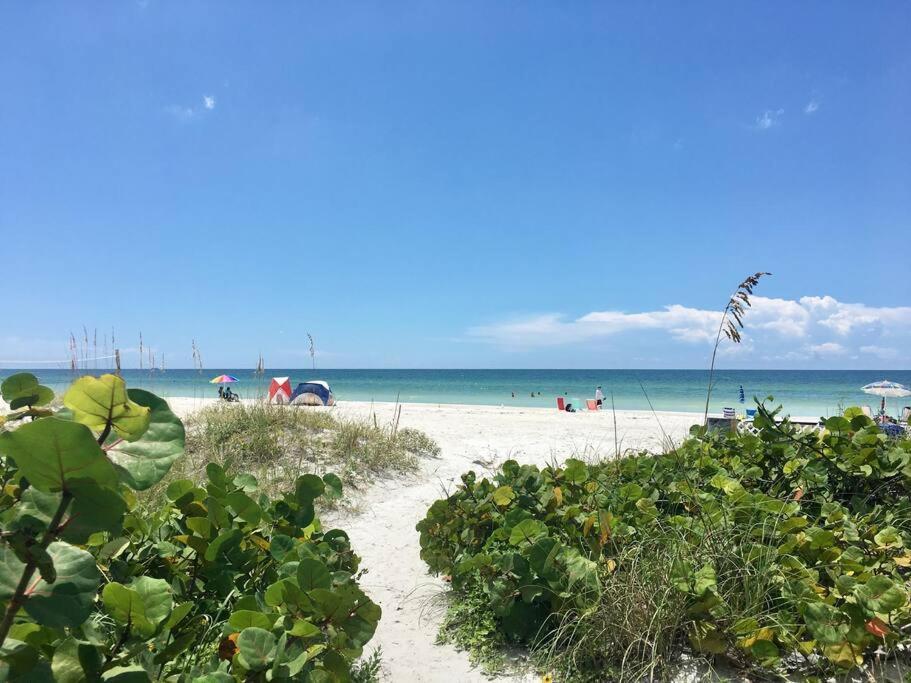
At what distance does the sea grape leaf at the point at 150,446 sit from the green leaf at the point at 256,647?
601mm

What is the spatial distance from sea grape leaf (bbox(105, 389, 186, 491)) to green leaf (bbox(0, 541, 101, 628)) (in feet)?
0.36

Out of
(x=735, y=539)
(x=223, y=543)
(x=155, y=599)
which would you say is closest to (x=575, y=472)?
(x=735, y=539)

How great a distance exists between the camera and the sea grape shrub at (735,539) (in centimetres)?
214

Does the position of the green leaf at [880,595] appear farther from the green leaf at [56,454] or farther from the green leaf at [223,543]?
the green leaf at [56,454]

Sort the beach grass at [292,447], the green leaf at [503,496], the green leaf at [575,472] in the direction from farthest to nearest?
the beach grass at [292,447] → the green leaf at [575,472] → the green leaf at [503,496]

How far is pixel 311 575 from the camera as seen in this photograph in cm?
133

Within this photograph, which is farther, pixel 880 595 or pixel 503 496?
pixel 503 496

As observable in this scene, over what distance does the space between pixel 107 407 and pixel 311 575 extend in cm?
81

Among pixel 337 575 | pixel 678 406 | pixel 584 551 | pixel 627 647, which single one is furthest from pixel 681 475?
pixel 678 406

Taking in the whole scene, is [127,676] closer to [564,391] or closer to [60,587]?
[60,587]

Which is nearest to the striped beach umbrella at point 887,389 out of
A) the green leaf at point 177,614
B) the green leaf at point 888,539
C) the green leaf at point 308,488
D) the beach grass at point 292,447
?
the beach grass at point 292,447

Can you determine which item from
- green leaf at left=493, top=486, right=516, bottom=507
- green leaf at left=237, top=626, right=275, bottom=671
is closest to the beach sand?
green leaf at left=493, top=486, right=516, bottom=507

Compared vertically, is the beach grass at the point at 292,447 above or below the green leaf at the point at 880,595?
below

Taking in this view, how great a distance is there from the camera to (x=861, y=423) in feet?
11.3
